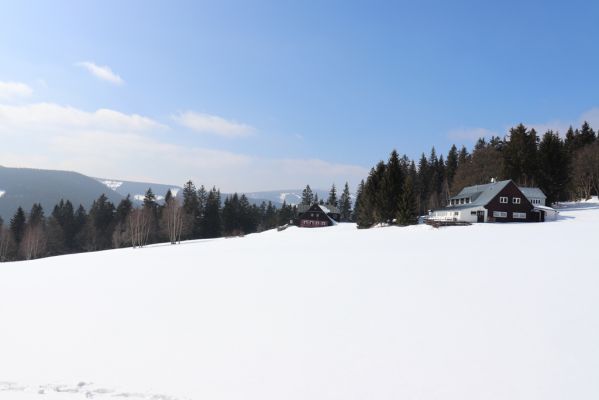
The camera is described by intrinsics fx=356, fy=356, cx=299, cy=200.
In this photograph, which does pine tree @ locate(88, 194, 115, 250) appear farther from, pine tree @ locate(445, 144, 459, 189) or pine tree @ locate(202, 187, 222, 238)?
pine tree @ locate(445, 144, 459, 189)

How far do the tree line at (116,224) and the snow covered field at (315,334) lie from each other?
180ft

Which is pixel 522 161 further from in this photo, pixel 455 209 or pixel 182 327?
pixel 182 327

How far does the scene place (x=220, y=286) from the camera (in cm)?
1628

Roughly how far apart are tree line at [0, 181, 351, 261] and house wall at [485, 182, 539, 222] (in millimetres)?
51815

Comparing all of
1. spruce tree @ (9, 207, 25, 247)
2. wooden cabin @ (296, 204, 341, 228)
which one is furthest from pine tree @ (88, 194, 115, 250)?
wooden cabin @ (296, 204, 341, 228)

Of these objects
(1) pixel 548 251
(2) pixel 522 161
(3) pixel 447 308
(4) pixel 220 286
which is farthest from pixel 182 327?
(2) pixel 522 161

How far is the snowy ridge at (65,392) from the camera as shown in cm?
812

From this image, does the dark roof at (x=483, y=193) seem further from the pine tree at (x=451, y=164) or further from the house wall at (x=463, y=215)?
the pine tree at (x=451, y=164)

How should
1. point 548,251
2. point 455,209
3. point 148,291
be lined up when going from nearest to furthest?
point 148,291, point 548,251, point 455,209

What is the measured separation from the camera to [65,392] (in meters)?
8.37

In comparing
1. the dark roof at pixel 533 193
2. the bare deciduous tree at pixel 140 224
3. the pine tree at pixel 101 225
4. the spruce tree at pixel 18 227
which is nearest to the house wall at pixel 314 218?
the bare deciduous tree at pixel 140 224

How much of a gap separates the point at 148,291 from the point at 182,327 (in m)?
5.27

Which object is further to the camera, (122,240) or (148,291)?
(122,240)

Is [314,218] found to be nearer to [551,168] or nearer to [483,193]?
[483,193]
